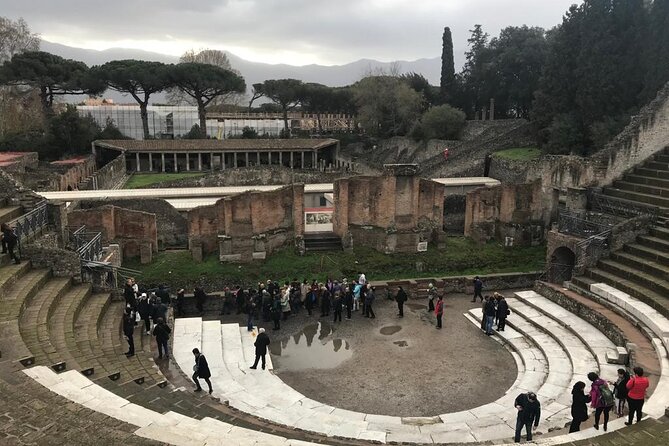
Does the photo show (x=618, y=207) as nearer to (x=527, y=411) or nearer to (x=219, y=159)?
(x=527, y=411)

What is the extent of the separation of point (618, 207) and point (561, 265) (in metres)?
3.02

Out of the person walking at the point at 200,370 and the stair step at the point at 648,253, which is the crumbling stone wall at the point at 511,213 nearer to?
the stair step at the point at 648,253

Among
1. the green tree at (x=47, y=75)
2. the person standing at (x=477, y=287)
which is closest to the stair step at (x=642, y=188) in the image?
the person standing at (x=477, y=287)

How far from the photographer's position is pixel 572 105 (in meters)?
32.4

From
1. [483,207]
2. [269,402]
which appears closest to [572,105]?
[483,207]

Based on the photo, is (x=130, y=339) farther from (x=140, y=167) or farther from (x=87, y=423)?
(x=140, y=167)

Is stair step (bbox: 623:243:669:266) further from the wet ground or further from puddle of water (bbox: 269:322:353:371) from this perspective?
puddle of water (bbox: 269:322:353:371)

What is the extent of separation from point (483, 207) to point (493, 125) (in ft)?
68.6

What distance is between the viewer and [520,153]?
34562 millimetres

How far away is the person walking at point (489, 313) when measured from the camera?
14602mm

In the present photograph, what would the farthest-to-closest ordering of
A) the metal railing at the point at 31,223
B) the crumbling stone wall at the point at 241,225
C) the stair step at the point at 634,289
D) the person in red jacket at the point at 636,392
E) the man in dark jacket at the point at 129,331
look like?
1. the crumbling stone wall at the point at 241,225
2. the metal railing at the point at 31,223
3. the stair step at the point at 634,289
4. the man in dark jacket at the point at 129,331
5. the person in red jacket at the point at 636,392

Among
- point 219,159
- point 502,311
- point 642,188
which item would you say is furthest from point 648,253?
point 219,159

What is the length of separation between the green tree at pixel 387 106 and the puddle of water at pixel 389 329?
3534 cm

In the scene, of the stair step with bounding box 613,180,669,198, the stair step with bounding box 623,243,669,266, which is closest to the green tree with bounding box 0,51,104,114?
the stair step with bounding box 613,180,669,198
